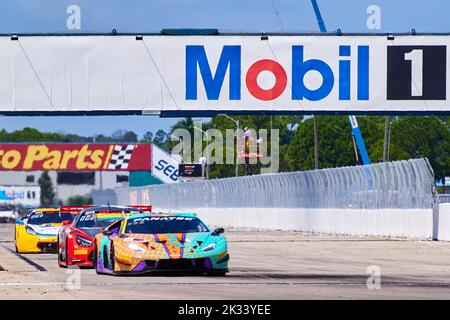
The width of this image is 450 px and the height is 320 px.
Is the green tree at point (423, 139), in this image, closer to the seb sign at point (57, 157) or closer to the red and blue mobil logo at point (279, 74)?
the seb sign at point (57, 157)

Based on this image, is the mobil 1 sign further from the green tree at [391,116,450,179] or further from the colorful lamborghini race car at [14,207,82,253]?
the green tree at [391,116,450,179]

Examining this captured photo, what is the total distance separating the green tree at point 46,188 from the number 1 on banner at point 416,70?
127m

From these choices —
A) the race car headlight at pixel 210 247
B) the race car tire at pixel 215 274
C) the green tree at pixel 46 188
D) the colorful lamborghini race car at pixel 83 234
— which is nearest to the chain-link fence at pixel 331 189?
the colorful lamborghini race car at pixel 83 234

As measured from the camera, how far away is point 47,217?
1400 inches

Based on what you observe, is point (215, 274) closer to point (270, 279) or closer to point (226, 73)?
point (270, 279)

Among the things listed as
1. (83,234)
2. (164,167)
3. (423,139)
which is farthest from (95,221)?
(164,167)

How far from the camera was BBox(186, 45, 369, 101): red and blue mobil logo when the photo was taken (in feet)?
134

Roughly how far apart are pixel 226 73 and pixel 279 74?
1546 millimetres

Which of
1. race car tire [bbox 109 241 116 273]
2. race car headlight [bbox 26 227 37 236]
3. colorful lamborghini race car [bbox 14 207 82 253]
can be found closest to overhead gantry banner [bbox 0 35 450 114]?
colorful lamborghini race car [bbox 14 207 82 253]

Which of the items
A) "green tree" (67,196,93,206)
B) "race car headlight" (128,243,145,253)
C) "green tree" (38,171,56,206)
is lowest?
"green tree" (67,196,93,206)

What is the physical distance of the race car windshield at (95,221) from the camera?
2802cm

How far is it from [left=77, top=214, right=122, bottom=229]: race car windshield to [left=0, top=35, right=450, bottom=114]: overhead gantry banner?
41.9 ft
